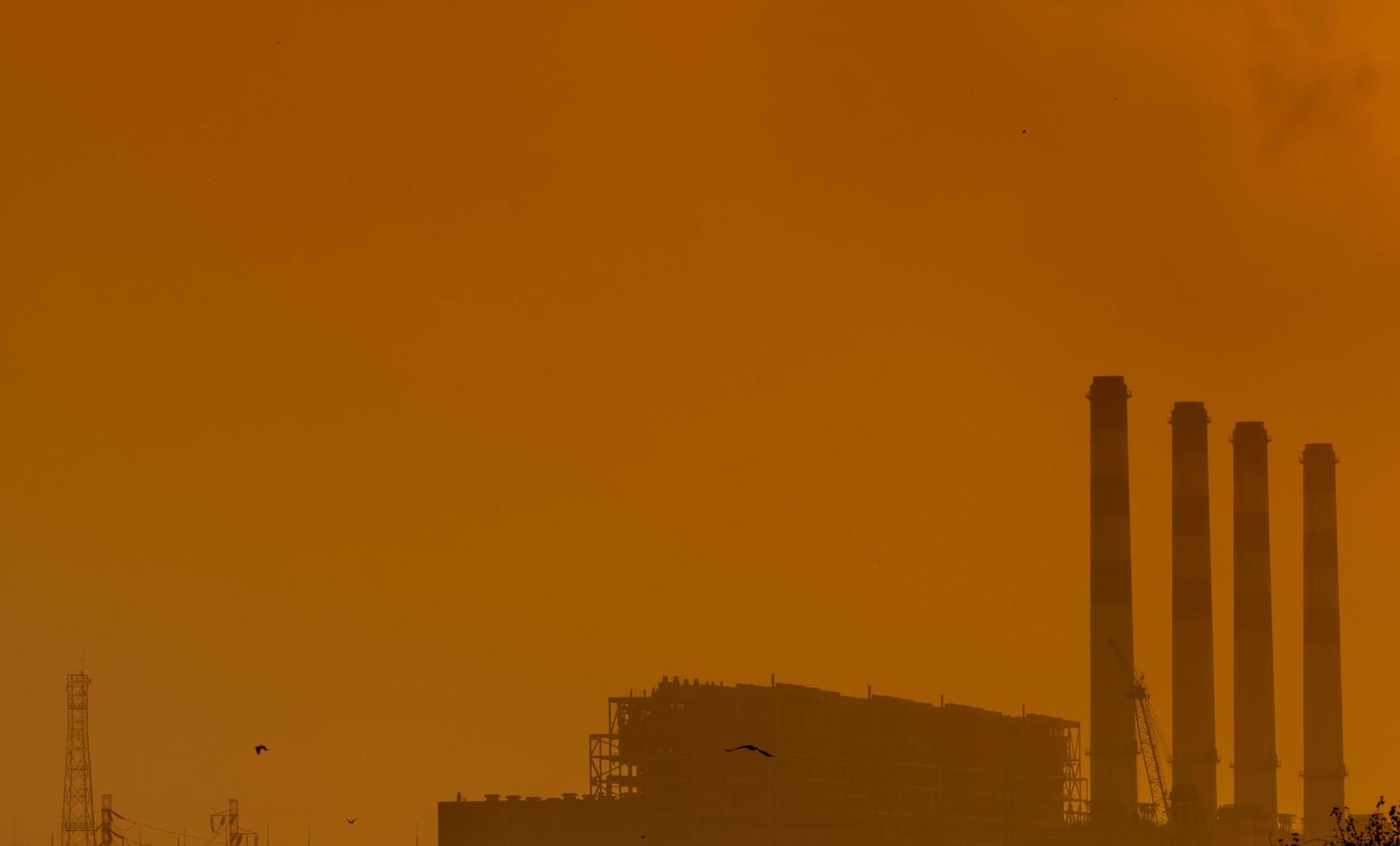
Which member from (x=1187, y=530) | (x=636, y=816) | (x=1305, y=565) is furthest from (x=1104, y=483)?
(x=636, y=816)

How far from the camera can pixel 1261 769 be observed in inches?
5182

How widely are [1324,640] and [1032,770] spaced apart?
17.5 meters

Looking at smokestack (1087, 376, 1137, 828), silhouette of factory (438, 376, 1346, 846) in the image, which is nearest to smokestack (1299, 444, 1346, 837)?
silhouette of factory (438, 376, 1346, 846)

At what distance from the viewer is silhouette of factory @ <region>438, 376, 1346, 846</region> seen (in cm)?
12412

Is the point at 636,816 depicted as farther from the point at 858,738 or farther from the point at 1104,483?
the point at 1104,483

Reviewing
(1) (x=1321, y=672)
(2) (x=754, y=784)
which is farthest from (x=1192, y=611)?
(2) (x=754, y=784)

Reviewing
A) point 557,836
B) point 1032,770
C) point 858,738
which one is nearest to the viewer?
point 557,836

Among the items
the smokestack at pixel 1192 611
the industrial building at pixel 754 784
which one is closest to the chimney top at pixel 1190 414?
the smokestack at pixel 1192 611

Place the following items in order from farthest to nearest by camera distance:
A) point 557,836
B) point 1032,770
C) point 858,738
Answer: point 1032,770
point 858,738
point 557,836

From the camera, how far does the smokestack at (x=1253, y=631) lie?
131m

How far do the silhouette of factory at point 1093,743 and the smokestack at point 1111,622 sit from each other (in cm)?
8

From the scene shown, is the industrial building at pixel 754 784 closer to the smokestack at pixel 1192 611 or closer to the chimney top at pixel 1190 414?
the smokestack at pixel 1192 611

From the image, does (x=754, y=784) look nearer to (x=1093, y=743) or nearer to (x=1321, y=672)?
(x=1093, y=743)

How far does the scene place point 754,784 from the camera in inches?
4943
